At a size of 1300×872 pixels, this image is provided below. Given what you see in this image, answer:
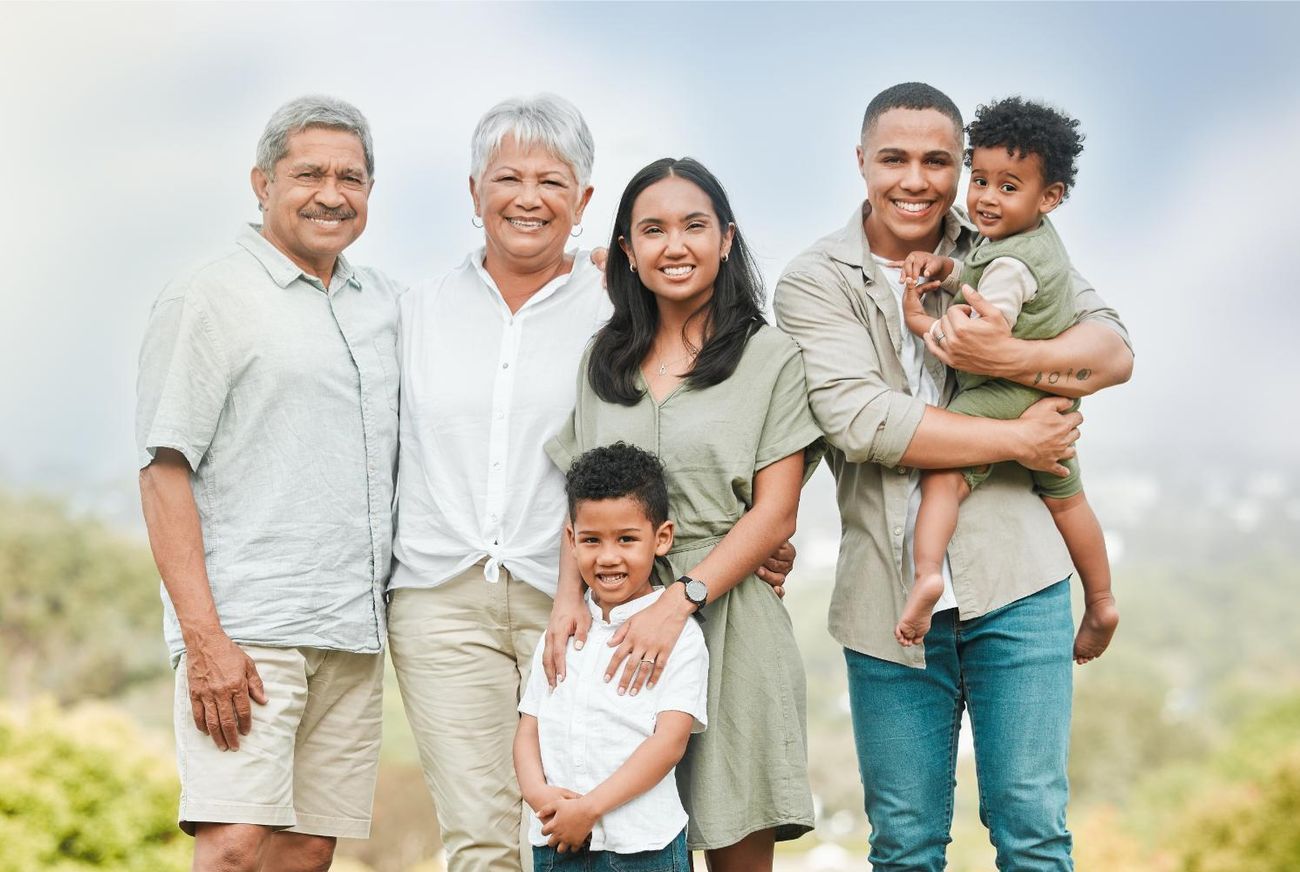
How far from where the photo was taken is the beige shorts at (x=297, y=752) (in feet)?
8.92

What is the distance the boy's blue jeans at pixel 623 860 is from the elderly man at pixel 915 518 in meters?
0.50

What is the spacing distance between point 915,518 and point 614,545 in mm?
671

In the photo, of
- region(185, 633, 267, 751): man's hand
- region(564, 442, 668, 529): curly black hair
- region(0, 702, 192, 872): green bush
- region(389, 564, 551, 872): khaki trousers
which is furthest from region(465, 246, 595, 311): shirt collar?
region(0, 702, 192, 872): green bush

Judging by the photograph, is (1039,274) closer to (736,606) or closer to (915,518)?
(915,518)

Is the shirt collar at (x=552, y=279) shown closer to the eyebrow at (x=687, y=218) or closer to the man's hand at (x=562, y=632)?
the eyebrow at (x=687, y=218)

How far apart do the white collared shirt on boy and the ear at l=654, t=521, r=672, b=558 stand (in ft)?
0.34

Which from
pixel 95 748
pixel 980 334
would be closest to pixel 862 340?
pixel 980 334

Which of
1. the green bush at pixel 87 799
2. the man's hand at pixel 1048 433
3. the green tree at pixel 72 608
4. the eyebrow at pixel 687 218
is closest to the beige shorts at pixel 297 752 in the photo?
the eyebrow at pixel 687 218

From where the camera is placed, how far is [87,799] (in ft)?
21.1

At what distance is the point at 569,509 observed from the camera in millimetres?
2635

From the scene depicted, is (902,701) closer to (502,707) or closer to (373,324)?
(502,707)

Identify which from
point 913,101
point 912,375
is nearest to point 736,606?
point 912,375

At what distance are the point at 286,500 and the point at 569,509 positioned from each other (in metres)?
0.63

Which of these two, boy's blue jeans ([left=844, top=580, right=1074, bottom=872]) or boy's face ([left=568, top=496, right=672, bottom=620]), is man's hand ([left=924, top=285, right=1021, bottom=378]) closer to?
boy's blue jeans ([left=844, top=580, right=1074, bottom=872])
